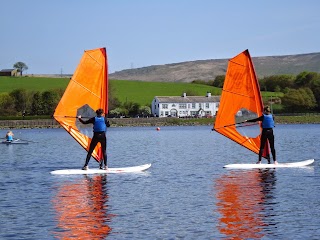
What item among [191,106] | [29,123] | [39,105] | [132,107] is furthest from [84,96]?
[191,106]

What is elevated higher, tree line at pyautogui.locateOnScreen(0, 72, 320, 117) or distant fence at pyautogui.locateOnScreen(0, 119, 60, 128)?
tree line at pyautogui.locateOnScreen(0, 72, 320, 117)

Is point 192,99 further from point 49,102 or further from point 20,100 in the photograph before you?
point 20,100

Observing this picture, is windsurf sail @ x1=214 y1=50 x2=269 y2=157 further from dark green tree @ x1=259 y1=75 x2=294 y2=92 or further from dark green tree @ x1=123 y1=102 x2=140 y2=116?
dark green tree @ x1=259 y1=75 x2=294 y2=92

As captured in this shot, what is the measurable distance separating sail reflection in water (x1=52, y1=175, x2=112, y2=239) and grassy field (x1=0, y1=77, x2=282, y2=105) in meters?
139

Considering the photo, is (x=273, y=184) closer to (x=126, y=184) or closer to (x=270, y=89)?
(x=126, y=184)

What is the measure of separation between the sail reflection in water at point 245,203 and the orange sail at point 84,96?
18.8 feet

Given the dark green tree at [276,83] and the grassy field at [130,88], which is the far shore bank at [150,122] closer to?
the grassy field at [130,88]

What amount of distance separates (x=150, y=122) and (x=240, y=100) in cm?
10930

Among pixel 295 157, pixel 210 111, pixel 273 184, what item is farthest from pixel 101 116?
pixel 210 111

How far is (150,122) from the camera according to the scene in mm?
141125

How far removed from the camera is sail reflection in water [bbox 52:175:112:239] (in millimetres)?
16297

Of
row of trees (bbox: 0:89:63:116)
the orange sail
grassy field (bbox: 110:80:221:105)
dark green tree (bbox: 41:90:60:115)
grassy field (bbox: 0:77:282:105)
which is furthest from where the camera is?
grassy field (bbox: 110:80:221:105)

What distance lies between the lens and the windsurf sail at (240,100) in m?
31.7

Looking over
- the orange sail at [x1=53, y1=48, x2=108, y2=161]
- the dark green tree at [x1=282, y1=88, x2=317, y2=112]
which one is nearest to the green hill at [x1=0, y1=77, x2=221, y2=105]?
the dark green tree at [x1=282, y1=88, x2=317, y2=112]
